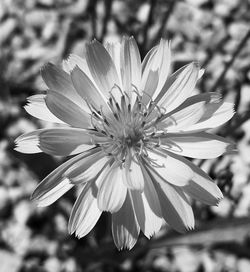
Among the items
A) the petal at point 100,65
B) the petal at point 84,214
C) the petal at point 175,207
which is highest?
the petal at point 100,65

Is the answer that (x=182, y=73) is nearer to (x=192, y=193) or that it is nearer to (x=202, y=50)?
(x=192, y=193)

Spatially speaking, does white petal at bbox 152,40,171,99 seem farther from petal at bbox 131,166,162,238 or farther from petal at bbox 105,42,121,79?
petal at bbox 131,166,162,238

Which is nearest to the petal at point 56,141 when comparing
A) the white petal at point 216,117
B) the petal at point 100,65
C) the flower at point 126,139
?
the flower at point 126,139

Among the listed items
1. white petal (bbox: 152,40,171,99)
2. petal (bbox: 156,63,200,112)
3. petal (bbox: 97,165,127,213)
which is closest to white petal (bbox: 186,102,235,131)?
petal (bbox: 156,63,200,112)

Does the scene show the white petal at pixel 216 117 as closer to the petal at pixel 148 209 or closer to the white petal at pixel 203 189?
the white petal at pixel 203 189

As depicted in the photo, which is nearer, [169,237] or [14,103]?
[169,237]

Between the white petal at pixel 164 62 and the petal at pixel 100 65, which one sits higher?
the petal at pixel 100 65

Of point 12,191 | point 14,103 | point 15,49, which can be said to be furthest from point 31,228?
point 15,49
